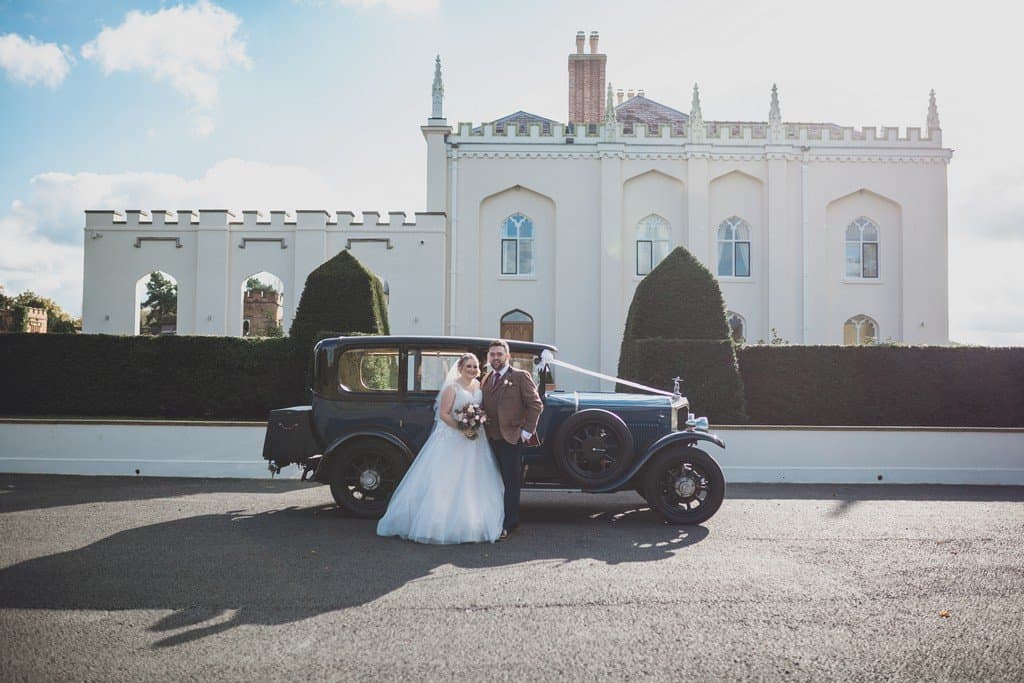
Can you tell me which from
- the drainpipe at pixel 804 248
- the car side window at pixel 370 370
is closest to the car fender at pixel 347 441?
the car side window at pixel 370 370

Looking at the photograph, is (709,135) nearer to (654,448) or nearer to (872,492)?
(872,492)

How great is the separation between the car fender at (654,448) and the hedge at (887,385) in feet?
28.5

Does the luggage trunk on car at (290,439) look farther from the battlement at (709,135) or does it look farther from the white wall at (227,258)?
the battlement at (709,135)

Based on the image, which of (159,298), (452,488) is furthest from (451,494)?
(159,298)

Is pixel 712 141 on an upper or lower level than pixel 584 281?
upper

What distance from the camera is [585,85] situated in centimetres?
3053

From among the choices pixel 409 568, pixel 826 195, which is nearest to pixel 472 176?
pixel 826 195

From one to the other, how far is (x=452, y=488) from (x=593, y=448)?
5.66ft

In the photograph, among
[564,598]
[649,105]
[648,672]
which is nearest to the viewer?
[648,672]

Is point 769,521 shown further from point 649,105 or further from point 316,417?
point 649,105

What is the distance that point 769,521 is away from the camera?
796cm

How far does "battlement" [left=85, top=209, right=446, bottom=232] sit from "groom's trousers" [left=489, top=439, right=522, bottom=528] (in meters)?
18.9

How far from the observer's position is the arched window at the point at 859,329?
2691 centimetres

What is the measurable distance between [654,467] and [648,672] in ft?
13.8
